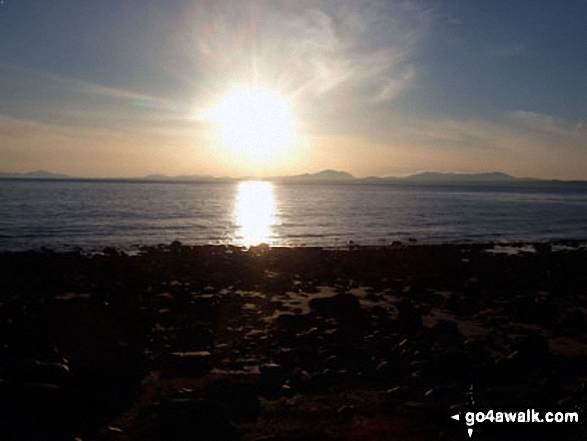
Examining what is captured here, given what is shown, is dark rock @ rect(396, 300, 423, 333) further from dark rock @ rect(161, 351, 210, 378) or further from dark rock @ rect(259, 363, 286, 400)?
dark rock @ rect(161, 351, 210, 378)

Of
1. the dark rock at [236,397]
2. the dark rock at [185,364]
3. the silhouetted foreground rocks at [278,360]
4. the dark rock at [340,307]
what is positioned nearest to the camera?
the silhouetted foreground rocks at [278,360]

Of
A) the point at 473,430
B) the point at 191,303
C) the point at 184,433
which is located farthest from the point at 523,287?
the point at 184,433

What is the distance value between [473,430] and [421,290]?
39.2 ft

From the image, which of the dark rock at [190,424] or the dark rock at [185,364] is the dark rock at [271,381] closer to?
the dark rock at [185,364]

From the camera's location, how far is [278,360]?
34.2 ft

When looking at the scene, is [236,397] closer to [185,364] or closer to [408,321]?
[185,364]

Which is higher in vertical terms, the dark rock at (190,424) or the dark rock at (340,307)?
the dark rock at (190,424)

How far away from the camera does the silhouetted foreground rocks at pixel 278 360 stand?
24.1ft

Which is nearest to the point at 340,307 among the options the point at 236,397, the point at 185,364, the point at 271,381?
the point at 185,364

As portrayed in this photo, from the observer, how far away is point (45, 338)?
31.8 feet

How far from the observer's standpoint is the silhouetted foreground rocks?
24.1ft

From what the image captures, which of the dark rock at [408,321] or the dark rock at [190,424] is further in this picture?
the dark rock at [408,321]

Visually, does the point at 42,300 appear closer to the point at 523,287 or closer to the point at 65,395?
the point at 65,395

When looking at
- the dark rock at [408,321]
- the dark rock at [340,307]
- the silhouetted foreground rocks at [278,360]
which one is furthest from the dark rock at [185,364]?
the dark rock at [408,321]
